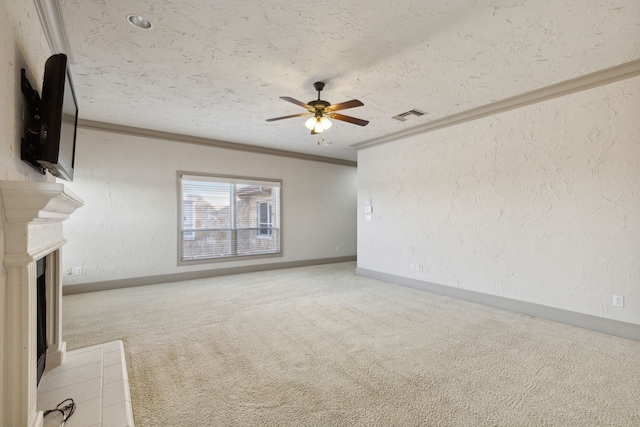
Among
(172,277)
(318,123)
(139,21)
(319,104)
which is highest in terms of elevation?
(139,21)

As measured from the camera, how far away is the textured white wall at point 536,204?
2.97 metres

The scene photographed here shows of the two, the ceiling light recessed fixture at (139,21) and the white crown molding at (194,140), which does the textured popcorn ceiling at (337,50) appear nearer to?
the ceiling light recessed fixture at (139,21)

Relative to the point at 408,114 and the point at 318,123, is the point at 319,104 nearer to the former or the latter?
the point at 318,123

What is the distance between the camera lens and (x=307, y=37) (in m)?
2.49

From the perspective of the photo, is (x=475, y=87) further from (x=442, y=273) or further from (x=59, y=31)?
(x=59, y=31)

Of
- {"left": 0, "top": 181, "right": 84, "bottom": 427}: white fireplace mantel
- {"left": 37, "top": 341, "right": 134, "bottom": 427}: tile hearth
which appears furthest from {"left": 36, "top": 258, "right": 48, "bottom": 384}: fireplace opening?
{"left": 0, "top": 181, "right": 84, "bottom": 427}: white fireplace mantel

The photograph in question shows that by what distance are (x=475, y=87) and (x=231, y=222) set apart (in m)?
4.88

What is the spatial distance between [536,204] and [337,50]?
9.93 feet

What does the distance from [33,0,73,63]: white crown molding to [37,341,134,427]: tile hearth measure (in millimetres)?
2577

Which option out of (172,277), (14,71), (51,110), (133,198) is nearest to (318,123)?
(51,110)

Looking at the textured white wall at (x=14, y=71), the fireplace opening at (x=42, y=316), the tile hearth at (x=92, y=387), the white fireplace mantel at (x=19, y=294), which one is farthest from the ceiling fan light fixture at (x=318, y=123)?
the tile hearth at (x=92, y=387)

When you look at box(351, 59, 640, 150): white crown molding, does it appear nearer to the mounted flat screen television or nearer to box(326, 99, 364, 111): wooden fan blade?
box(326, 99, 364, 111): wooden fan blade

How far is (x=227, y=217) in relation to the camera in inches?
237

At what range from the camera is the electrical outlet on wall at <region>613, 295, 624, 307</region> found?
9.71ft
